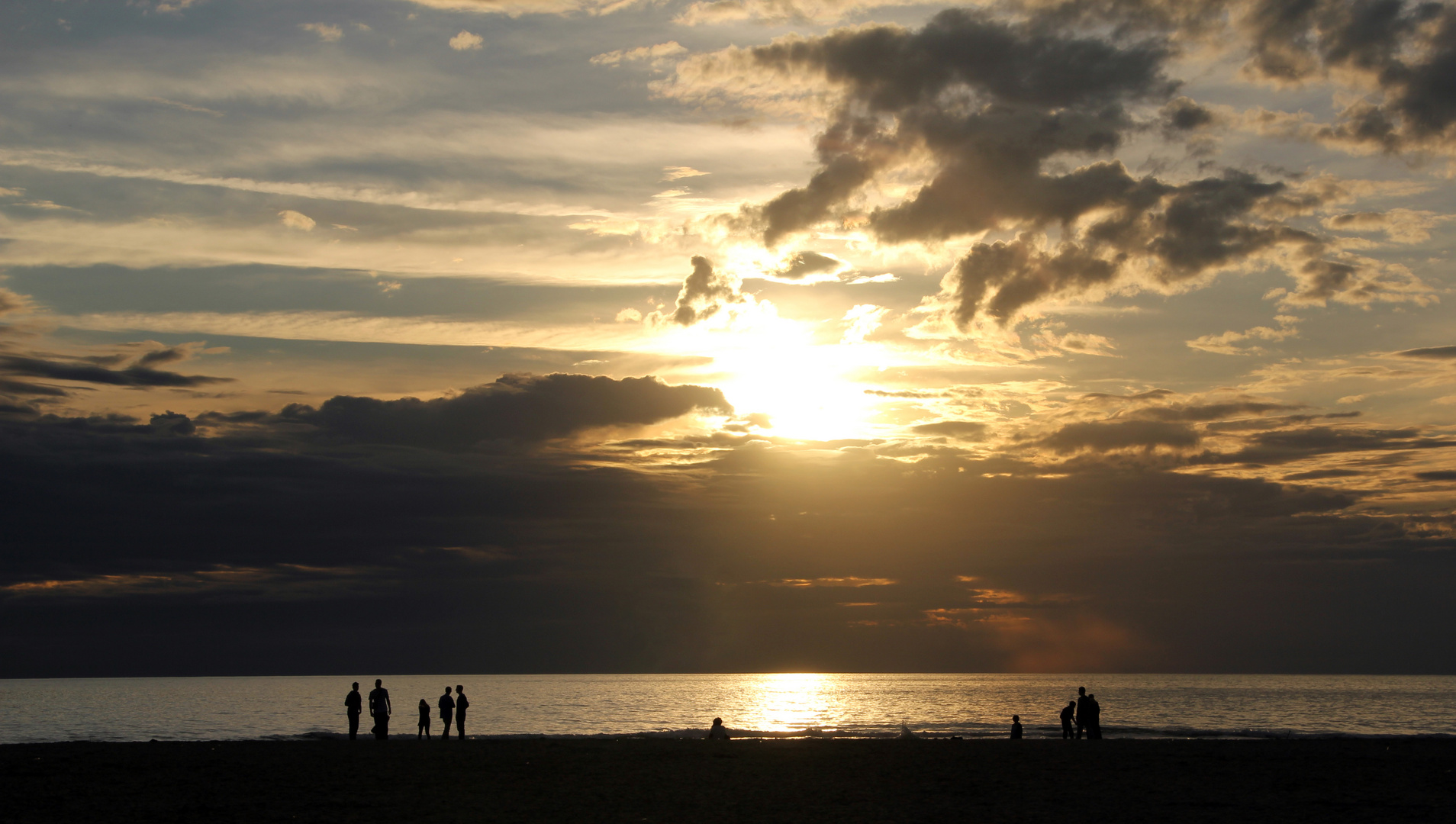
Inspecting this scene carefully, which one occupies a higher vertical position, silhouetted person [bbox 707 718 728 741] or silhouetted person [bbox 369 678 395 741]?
silhouetted person [bbox 369 678 395 741]

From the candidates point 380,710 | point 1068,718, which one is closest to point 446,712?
point 380,710

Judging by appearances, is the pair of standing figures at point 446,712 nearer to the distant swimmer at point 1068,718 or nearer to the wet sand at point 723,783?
the wet sand at point 723,783

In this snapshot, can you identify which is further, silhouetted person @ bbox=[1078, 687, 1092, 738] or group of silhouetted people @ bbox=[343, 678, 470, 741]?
silhouetted person @ bbox=[1078, 687, 1092, 738]

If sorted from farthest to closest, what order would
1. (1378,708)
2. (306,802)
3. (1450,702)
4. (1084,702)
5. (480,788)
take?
(1450,702), (1378,708), (1084,702), (480,788), (306,802)

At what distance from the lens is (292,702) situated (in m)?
160

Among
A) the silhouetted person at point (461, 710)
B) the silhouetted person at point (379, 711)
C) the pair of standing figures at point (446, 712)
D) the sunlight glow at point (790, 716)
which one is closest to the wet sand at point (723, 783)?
the silhouetted person at point (379, 711)

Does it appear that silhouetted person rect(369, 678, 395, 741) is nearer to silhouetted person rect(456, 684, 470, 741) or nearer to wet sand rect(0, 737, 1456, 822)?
wet sand rect(0, 737, 1456, 822)

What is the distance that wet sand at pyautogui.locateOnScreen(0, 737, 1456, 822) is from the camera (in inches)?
861

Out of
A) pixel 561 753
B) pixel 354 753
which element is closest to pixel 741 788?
pixel 561 753

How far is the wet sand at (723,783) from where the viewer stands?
21.9 meters

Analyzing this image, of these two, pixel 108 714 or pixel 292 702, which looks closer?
pixel 108 714

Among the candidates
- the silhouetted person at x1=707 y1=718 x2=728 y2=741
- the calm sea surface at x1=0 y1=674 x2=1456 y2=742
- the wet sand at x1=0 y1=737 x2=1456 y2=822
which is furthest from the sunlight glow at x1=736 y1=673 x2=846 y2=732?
the wet sand at x1=0 y1=737 x2=1456 y2=822

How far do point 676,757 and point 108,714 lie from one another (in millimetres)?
112534

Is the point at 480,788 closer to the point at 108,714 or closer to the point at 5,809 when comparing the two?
the point at 5,809
